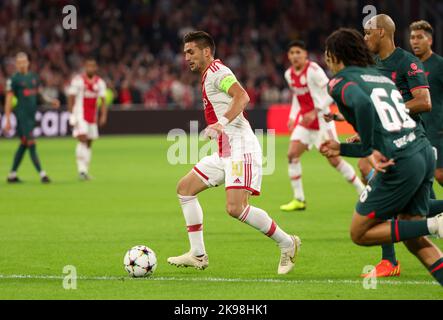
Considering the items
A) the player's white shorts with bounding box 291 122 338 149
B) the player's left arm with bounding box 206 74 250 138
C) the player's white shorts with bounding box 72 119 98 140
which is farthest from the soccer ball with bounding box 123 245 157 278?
the player's white shorts with bounding box 72 119 98 140

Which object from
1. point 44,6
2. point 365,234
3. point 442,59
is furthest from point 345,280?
point 44,6

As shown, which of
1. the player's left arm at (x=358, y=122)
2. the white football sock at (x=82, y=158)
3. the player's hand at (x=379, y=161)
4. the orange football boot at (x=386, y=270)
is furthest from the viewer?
the white football sock at (x=82, y=158)

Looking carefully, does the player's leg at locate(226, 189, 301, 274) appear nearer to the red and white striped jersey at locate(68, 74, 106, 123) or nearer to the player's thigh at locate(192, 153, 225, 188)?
the player's thigh at locate(192, 153, 225, 188)

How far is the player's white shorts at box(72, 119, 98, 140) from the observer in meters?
19.4

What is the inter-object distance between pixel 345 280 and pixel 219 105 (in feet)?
6.61

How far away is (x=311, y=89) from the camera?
14.1 m

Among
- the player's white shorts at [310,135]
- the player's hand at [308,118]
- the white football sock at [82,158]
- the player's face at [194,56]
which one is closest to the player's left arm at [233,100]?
the player's face at [194,56]

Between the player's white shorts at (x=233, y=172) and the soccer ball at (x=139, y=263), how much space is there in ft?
3.16

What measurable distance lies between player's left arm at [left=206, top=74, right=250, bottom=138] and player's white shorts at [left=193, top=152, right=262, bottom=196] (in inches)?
22.8

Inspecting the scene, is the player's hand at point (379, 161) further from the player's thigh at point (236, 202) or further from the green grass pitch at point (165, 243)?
the player's thigh at point (236, 202)

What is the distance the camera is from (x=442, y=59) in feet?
32.3

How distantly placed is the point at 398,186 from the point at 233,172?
7.05 ft

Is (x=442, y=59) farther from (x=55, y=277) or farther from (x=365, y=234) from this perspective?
(x=55, y=277)

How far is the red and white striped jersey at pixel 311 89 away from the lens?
14.0 metres
